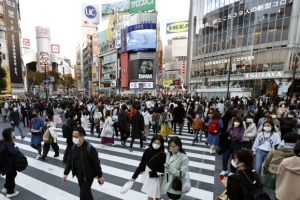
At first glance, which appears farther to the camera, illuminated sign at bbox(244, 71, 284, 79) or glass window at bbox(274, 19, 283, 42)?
glass window at bbox(274, 19, 283, 42)

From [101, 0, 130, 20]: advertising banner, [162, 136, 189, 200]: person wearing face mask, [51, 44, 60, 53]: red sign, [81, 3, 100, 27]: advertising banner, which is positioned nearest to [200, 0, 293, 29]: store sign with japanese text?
[162, 136, 189, 200]: person wearing face mask

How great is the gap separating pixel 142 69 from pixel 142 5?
19682 mm

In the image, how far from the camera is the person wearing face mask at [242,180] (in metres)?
1.98

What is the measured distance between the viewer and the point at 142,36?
46.7m

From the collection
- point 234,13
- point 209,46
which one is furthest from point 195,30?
point 234,13

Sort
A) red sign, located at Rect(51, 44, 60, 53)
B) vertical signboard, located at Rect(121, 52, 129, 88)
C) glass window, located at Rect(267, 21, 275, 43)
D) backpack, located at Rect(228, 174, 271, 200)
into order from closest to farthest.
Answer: backpack, located at Rect(228, 174, 271, 200) < glass window, located at Rect(267, 21, 275, 43) < vertical signboard, located at Rect(121, 52, 129, 88) < red sign, located at Rect(51, 44, 60, 53)

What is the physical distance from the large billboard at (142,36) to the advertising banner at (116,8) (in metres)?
24.0

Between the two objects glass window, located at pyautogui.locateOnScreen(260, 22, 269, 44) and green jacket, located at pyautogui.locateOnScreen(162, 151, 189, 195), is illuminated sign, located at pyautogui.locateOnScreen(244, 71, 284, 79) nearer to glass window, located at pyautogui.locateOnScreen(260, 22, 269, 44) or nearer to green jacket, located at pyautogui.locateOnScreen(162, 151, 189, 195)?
glass window, located at pyautogui.locateOnScreen(260, 22, 269, 44)

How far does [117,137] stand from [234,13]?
104ft

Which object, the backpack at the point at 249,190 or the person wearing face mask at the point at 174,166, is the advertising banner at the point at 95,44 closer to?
the person wearing face mask at the point at 174,166

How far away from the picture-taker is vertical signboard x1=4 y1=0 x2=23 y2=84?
140ft

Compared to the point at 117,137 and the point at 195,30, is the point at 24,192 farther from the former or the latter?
the point at 195,30

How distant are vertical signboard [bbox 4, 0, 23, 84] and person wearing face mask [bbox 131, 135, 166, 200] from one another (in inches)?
2077

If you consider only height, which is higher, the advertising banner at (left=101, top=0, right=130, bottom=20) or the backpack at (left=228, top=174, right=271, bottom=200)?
the advertising banner at (left=101, top=0, right=130, bottom=20)
